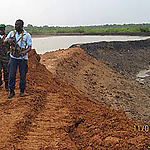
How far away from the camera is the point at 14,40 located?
5.32m

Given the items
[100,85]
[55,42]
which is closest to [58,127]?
[100,85]

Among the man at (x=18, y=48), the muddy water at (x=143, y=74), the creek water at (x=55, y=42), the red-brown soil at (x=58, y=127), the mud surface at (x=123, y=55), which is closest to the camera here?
the red-brown soil at (x=58, y=127)

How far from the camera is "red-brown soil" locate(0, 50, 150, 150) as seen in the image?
3666mm

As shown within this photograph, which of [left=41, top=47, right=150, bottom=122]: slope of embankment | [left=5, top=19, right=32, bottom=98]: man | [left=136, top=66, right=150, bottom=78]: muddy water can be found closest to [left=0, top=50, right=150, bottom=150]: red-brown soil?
[left=5, top=19, right=32, bottom=98]: man

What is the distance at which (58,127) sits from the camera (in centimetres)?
423

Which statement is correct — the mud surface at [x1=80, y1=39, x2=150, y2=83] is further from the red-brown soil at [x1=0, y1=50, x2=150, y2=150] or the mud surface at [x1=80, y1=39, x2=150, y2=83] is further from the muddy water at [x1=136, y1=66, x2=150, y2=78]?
the red-brown soil at [x1=0, y1=50, x2=150, y2=150]

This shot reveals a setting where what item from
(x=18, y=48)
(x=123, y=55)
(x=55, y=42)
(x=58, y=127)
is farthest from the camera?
(x=55, y=42)

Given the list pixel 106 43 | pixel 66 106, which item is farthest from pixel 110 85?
pixel 106 43

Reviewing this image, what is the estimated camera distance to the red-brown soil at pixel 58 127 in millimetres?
3666

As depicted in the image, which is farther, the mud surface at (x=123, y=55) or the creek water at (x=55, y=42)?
the creek water at (x=55, y=42)

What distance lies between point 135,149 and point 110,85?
9560 millimetres

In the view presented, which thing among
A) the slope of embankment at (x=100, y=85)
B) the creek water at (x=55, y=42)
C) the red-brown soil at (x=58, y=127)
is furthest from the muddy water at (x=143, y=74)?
the red-brown soil at (x=58, y=127)

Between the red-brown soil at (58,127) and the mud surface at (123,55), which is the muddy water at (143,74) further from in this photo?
the red-brown soil at (58,127)

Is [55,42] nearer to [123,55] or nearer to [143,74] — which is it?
[123,55]
